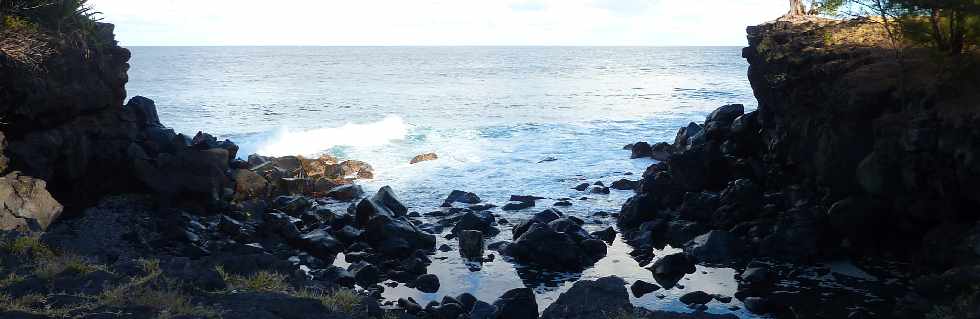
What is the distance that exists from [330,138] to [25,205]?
27.2 meters

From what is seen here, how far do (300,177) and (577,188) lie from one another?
10.3 metres

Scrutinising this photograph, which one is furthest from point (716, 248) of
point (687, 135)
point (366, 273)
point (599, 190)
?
point (687, 135)

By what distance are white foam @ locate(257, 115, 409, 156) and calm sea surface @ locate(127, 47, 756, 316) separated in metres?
0.13

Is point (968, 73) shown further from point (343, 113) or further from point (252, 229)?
point (343, 113)

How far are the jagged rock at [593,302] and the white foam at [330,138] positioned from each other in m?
29.1

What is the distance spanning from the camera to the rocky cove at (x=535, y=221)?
41.7 ft

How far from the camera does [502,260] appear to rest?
19.3m

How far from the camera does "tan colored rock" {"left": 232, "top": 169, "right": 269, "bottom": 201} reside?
25484mm

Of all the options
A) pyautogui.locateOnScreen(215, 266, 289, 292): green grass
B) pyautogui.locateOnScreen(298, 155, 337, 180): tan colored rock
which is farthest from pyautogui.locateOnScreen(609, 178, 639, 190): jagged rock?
pyautogui.locateOnScreen(215, 266, 289, 292): green grass

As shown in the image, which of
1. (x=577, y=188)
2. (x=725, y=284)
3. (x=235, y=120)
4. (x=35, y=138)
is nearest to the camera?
(x=725, y=284)

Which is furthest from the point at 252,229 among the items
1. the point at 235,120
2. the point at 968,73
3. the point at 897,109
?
the point at 235,120

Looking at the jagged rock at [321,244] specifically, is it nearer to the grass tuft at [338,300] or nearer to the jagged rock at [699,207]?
the grass tuft at [338,300]

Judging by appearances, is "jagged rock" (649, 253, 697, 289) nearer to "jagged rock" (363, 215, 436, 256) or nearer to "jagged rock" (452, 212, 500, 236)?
"jagged rock" (452, 212, 500, 236)

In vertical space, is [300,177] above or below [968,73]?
below
